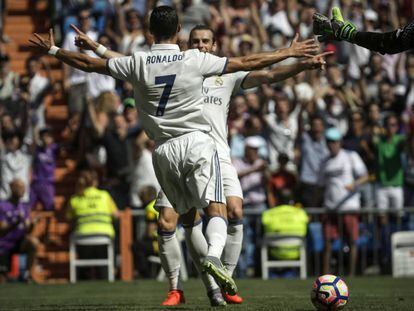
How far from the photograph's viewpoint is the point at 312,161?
17453 mm

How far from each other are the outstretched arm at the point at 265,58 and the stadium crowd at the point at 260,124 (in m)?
7.87

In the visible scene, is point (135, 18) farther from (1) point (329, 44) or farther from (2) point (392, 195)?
(2) point (392, 195)

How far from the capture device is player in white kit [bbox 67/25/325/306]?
982 cm

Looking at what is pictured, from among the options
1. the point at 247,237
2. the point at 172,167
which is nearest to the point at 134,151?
the point at 247,237

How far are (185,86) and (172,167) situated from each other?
28.5 inches

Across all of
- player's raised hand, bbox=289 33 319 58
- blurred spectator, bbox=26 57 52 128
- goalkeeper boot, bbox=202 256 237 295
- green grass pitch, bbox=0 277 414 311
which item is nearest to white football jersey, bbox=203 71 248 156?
player's raised hand, bbox=289 33 319 58

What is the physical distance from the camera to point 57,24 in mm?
21047

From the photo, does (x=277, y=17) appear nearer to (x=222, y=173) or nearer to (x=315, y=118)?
(x=315, y=118)

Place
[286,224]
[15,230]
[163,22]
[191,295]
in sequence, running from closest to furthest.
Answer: [163,22] → [191,295] → [286,224] → [15,230]

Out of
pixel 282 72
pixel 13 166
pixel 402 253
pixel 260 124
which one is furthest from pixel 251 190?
pixel 282 72

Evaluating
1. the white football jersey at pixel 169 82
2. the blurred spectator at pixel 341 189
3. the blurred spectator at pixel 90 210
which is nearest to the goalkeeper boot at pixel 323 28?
the white football jersey at pixel 169 82

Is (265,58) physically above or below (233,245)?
above

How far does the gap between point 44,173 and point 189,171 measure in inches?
376

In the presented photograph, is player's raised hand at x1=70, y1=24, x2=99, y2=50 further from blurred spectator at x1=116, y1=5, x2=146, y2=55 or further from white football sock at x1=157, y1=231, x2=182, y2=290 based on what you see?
blurred spectator at x1=116, y1=5, x2=146, y2=55
